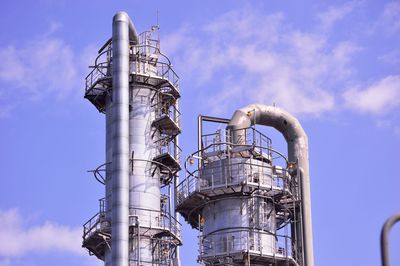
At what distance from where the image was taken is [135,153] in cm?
4941

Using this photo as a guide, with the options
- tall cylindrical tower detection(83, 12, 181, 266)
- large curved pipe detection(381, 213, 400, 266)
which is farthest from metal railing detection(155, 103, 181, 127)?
large curved pipe detection(381, 213, 400, 266)

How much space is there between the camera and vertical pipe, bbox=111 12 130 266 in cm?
4459

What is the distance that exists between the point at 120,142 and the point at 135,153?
9.02 ft

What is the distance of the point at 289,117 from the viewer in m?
53.5

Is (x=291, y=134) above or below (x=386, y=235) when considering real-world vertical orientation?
above

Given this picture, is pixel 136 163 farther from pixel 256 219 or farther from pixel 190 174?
pixel 256 219

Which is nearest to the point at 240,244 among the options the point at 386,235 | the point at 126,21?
the point at 126,21

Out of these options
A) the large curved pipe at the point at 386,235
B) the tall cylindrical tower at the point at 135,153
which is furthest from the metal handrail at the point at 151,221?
the large curved pipe at the point at 386,235

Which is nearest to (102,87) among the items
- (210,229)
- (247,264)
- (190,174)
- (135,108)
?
(135,108)

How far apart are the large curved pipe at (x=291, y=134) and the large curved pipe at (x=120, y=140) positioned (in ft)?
23.2

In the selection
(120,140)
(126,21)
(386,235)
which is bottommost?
(386,235)

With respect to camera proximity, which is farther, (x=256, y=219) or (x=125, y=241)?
(x=256, y=219)

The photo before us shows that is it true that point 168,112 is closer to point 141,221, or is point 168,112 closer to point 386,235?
point 141,221

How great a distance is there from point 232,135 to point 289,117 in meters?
4.71
